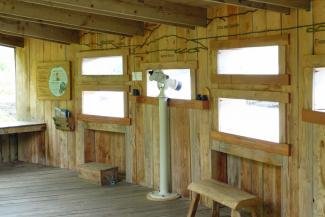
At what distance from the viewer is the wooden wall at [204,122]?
11.7ft

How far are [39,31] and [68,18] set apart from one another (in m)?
1.10

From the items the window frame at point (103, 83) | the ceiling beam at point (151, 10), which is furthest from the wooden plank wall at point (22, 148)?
the ceiling beam at point (151, 10)

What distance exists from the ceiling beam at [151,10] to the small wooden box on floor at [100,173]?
2237 millimetres

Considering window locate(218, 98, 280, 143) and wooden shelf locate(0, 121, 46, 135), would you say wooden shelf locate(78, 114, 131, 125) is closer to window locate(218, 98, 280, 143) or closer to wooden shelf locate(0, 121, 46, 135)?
wooden shelf locate(0, 121, 46, 135)

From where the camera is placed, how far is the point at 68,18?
17.3 feet

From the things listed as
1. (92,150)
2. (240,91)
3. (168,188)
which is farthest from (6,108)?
(240,91)

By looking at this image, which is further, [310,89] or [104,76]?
[104,76]

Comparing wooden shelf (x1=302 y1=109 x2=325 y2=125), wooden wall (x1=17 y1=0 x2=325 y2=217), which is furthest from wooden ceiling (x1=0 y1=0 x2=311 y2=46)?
wooden shelf (x1=302 y1=109 x2=325 y2=125)

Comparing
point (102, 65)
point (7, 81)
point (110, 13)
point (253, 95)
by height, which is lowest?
point (253, 95)

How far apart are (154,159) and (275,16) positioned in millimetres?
2490

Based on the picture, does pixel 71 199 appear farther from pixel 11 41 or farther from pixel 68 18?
pixel 11 41

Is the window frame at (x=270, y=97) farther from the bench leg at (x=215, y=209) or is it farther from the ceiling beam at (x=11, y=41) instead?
the ceiling beam at (x=11, y=41)

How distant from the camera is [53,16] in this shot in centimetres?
516

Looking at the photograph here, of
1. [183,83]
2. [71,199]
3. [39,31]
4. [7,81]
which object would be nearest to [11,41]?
[7,81]
